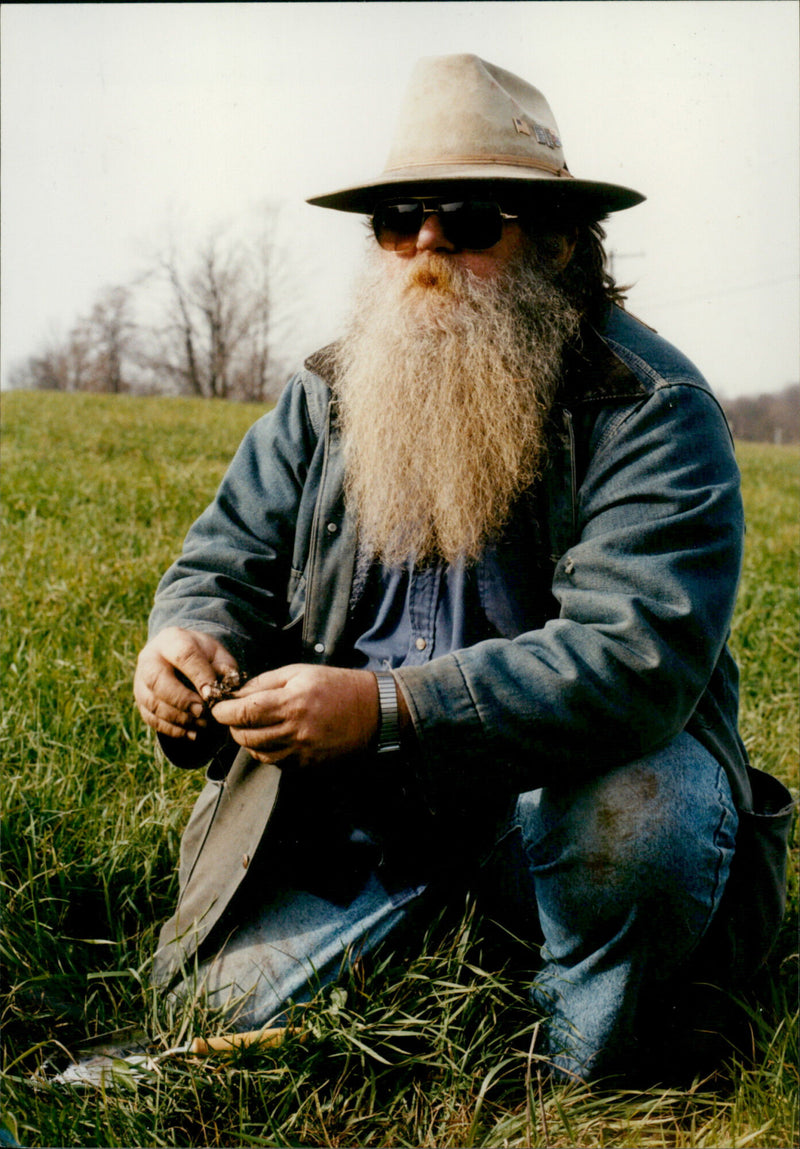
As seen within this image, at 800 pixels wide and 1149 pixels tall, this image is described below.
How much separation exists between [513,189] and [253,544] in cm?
106

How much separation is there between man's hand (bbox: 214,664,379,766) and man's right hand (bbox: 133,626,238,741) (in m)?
0.19

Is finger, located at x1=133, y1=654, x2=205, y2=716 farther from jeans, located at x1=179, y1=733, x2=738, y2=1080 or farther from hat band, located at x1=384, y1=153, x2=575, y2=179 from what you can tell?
hat band, located at x1=384, y1=153, x2=575, y2=179

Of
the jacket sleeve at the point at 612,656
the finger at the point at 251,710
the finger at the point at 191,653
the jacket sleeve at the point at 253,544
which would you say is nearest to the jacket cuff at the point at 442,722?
the jacket sleeve at the point at 612,656

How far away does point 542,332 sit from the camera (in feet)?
8.21

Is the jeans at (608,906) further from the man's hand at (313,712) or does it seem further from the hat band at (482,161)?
the hat band at (482,161)

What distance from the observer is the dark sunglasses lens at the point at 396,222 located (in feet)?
8.19

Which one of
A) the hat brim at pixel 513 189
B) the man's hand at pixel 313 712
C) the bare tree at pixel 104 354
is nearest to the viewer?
the man's hand at pixel 313 712

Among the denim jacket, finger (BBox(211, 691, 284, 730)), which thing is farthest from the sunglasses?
finger (BBox(211, 691, 284, 730))

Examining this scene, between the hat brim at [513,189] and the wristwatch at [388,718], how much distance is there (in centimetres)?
121

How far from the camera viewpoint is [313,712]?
1923mm

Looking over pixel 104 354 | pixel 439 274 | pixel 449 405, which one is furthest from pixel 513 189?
pixel 104 354

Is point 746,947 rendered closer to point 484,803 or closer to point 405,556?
point 484,803

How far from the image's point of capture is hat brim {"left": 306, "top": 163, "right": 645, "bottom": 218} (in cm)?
239

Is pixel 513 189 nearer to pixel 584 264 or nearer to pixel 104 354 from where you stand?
pixel 584 264
